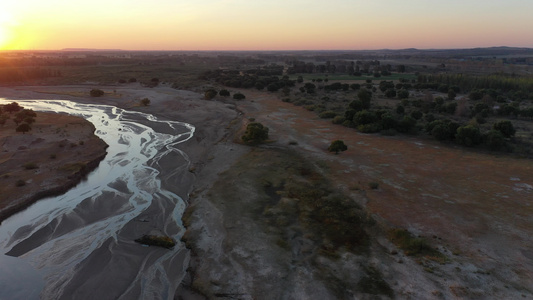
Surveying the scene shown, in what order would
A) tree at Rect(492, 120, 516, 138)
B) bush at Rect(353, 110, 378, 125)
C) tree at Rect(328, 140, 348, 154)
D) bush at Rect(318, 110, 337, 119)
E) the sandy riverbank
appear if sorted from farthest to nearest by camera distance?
bush at Rect(318, 110, 337, 119), bush at Rect(353, 110, 378, 125), tree at Rect(492, 120, 516, 138), tree at Rect(328, 140, 348, 154), the sandy riverbank

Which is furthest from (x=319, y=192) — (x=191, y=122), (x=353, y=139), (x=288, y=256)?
(x=191, y=122)

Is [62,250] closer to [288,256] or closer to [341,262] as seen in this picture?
[288,256]

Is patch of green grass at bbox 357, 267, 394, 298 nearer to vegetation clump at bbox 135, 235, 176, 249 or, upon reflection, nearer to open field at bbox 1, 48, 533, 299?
open field at bbox 1, 48, 533, 299

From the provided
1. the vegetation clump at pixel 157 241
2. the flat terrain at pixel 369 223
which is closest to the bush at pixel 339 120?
the flat terrain at pixel 369 223

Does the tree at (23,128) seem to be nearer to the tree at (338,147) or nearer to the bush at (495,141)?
the tree at (338,147)

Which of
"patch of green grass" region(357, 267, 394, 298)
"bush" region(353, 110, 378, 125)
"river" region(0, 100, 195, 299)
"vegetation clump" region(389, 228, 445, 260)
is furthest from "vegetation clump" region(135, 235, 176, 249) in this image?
"bush" region(353, 110, 378, 125)

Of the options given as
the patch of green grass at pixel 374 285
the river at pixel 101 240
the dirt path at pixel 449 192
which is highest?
the dirt path at pixel 449 192

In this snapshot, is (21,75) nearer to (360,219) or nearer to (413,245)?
(360,219)
